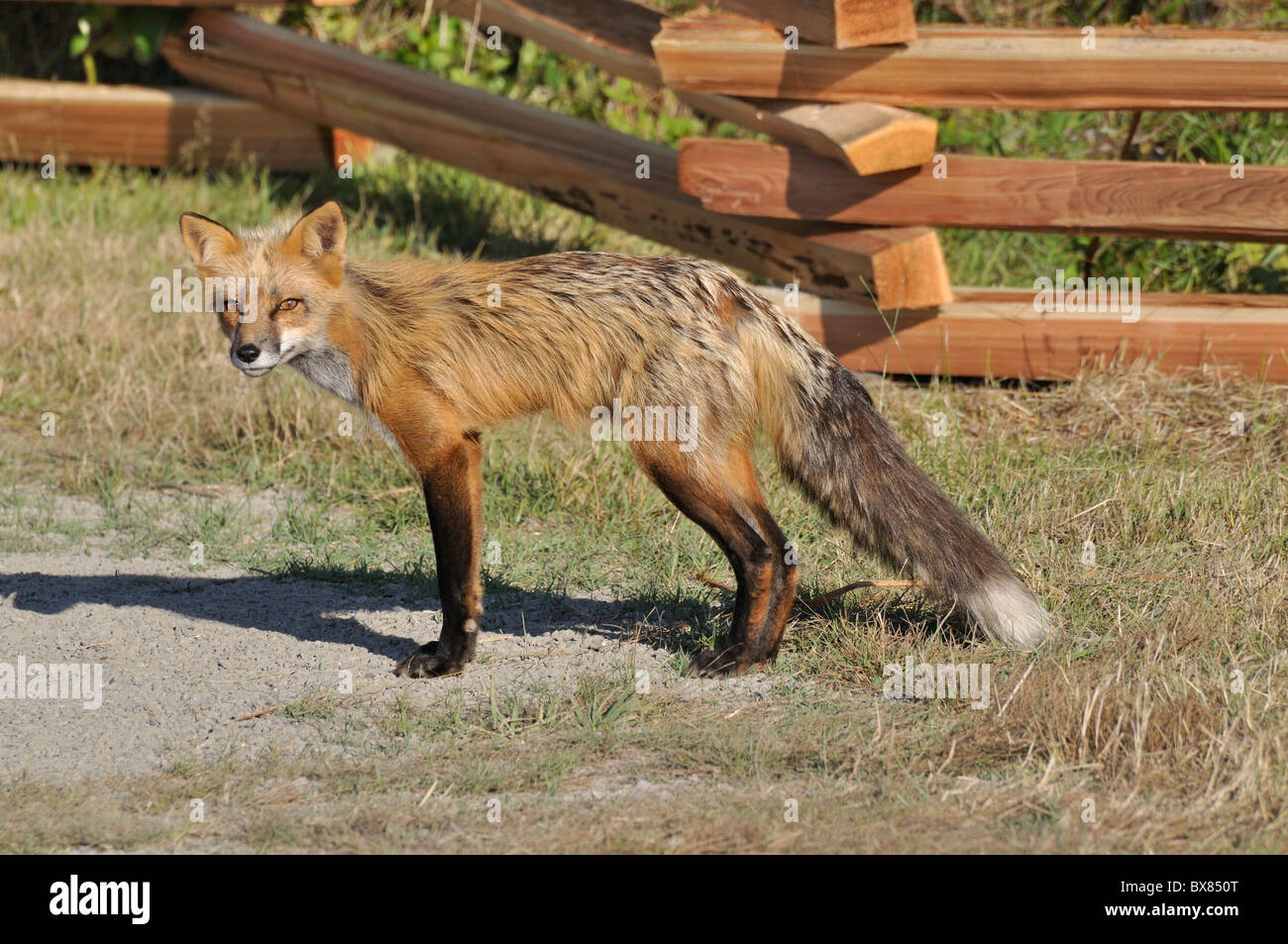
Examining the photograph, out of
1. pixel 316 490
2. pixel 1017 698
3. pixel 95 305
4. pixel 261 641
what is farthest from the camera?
pixel 95 305

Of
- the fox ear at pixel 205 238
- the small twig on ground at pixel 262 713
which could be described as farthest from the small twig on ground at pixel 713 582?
the fox ear at pixel 205 238

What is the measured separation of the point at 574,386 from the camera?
4.66m

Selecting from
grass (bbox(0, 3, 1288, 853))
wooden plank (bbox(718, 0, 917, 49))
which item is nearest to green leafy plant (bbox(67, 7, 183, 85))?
grass (bbox(0, 3, 1288, 853))

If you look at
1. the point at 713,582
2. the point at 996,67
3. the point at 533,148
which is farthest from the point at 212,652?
the point at 533,148

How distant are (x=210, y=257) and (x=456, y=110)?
464cm

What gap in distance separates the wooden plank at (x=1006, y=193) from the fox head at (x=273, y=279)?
301cm

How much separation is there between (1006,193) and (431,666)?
4.03 meters

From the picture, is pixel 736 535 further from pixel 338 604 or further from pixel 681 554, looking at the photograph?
pixel 338 604

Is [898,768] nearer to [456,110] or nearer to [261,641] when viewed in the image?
[261,641]

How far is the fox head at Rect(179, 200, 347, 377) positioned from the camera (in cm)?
454

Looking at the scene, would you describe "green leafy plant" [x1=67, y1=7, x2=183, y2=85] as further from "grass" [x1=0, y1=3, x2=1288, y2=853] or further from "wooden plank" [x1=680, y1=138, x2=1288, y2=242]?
"wooden plank" [x1=680, y1=138, x2=1288, y2=242]

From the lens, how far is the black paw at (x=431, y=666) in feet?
15.4

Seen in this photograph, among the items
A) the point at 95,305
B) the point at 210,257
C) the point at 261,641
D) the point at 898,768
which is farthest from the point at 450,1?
the point at 898,768

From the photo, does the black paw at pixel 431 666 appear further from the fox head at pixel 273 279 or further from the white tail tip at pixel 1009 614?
the white tail tip at pixel 1009 614
